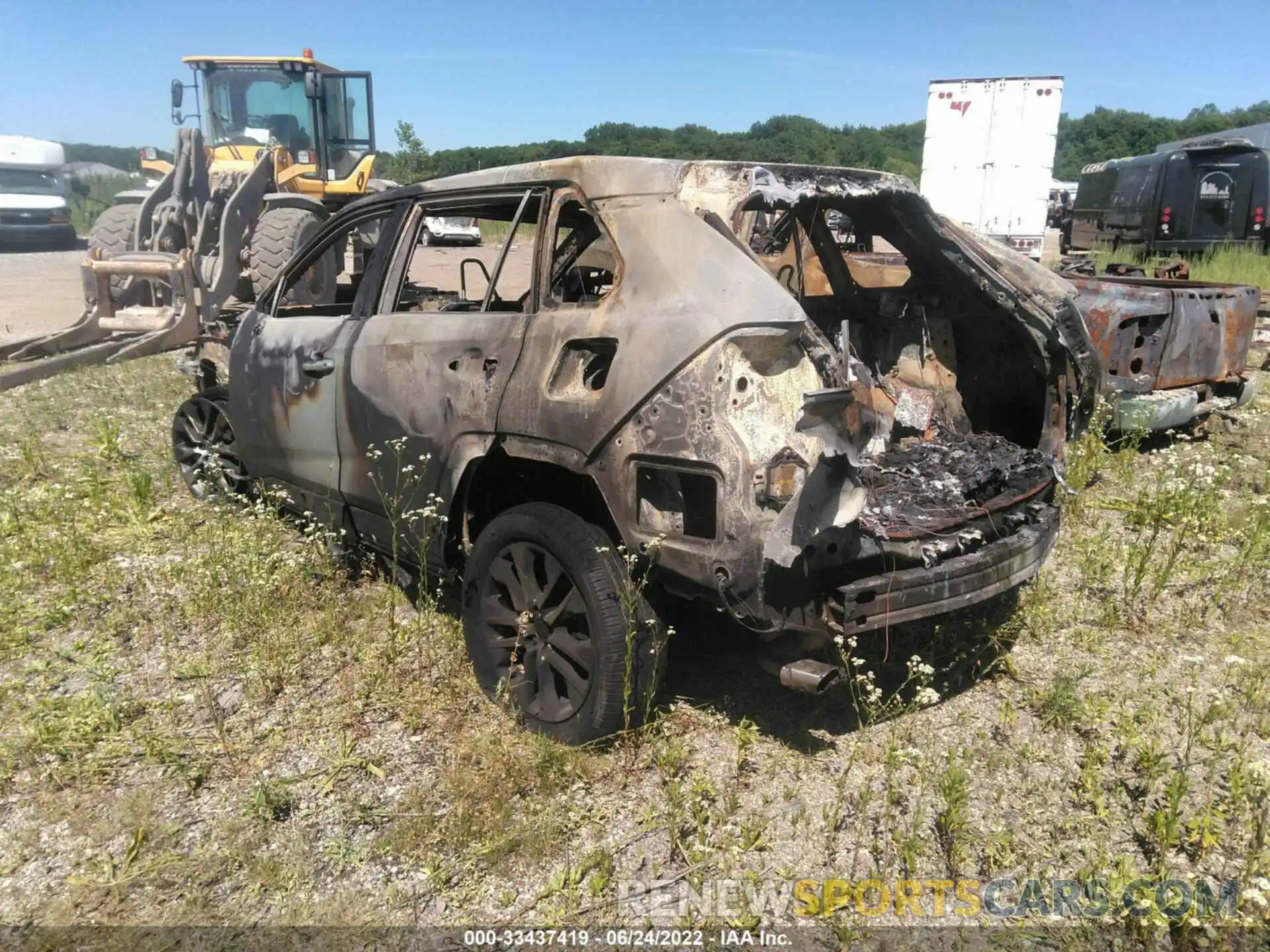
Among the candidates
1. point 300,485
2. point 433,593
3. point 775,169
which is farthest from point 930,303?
point 300,485

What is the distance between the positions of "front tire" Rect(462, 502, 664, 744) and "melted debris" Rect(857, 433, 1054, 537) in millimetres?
847

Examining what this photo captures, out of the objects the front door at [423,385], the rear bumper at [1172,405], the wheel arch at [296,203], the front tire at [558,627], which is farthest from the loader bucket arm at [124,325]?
the rear bumper at [1172,405]

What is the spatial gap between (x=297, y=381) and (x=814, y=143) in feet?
173

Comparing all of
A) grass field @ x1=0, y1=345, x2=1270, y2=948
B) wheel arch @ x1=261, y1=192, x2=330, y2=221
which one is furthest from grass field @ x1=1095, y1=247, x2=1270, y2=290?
wheel arch @ x1=261, y1=192, x2=330, y2=221

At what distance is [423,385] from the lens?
3441mm

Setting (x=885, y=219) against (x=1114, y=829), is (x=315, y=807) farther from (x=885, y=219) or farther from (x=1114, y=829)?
(x=885, y=219)

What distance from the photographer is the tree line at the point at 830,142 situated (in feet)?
102

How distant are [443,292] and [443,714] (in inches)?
129

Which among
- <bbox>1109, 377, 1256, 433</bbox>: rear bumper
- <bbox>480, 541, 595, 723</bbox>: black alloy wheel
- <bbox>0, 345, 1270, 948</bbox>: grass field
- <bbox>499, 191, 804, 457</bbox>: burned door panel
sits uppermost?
<bbox>499, 191, 804, 457</bbox>: burned door panel

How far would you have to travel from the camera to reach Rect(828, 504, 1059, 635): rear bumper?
269 cm

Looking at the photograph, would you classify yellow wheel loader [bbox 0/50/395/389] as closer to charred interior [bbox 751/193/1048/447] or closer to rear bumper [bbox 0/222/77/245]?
charred interior [bbox 751/193/1048/447]

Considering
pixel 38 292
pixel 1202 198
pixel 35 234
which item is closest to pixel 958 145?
pixel 1202 198

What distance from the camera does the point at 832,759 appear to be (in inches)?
122

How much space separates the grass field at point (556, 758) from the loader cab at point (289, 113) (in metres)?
9.25
